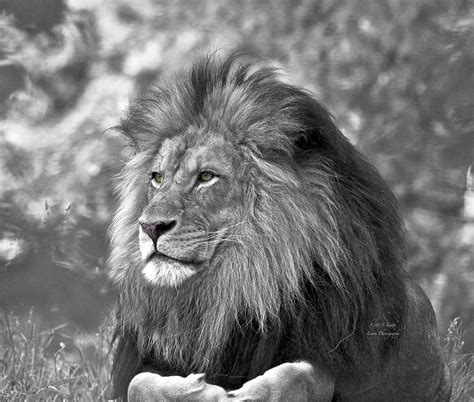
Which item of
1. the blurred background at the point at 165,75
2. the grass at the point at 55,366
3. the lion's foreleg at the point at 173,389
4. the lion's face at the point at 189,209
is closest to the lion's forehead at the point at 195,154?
the lion's face at the point at 189,209

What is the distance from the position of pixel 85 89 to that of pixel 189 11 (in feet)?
2.50

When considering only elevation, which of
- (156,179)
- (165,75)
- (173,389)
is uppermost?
(165,75)

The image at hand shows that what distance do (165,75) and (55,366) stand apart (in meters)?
1.79

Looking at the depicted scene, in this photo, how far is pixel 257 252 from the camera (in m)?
3.66

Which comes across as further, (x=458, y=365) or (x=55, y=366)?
(x=458, y=365)

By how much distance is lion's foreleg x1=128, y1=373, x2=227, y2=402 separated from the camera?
10.7ft

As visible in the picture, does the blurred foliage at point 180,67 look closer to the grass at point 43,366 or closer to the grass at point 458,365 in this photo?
the grass at point 458,365

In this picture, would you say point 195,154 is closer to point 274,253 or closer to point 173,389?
point 274,253

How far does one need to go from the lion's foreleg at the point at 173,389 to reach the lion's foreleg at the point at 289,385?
0.08m

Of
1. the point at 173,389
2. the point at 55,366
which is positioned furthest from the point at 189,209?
the point at 55,366

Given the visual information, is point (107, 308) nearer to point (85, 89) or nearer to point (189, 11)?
point (85, 89)

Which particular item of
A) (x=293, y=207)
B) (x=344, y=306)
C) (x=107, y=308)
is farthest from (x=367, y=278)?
(x=107, y=308)

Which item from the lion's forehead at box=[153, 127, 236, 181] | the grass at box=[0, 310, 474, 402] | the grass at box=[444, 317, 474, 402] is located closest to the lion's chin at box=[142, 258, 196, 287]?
the lion's forehead at box=[153, 127, 236, 181]

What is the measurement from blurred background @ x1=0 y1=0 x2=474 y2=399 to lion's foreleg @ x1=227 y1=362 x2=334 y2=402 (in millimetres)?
2398
